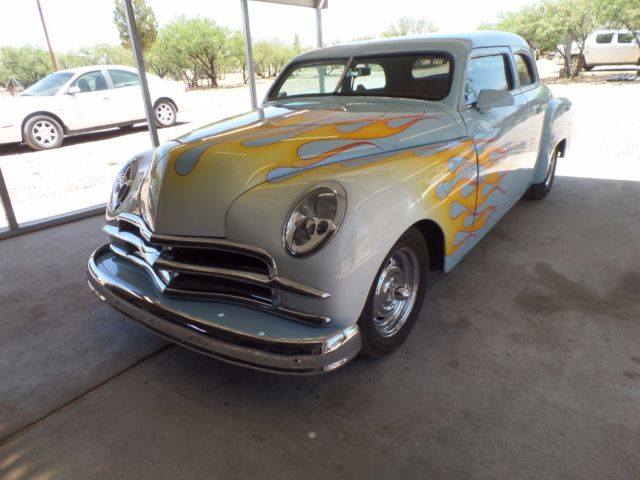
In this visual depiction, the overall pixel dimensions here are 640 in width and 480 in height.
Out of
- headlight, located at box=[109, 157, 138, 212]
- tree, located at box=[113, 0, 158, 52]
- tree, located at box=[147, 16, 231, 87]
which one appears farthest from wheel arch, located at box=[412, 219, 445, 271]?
tree, located at box=[147, 16, 231, 87]

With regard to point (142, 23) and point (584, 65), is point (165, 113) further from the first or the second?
point (584, 65)

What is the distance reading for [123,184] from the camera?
2406 mm

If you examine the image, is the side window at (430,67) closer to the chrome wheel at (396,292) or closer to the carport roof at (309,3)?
the chrome wheel at (396,292)

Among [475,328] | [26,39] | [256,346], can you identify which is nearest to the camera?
[256,346]

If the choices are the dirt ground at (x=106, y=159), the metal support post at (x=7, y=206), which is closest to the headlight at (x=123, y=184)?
the metal support post at (x=7, y=206)

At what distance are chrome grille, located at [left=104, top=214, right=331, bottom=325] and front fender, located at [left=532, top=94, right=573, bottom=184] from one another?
327cm

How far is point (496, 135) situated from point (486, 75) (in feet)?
1.71

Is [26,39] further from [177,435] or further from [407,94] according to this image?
[177,435]

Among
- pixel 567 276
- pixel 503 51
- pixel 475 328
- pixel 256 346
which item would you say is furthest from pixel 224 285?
pixel 503 51

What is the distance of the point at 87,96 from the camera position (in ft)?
23.1

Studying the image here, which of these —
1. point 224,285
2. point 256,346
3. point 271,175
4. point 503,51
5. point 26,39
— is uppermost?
point 26,39

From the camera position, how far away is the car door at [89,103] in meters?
6.93

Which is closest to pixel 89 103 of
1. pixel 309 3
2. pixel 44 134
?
pixel 44 134

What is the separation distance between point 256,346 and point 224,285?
Answer: 0.34 metres
